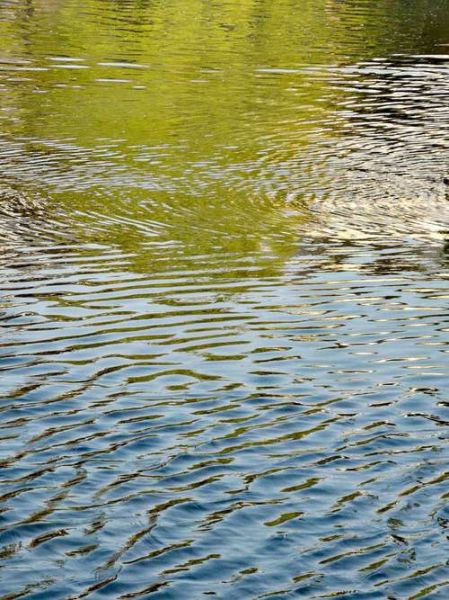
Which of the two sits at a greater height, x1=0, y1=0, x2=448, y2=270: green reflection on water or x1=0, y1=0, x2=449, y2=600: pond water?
x1=0, y1=0, x2=448, y2=270: green reflection on water

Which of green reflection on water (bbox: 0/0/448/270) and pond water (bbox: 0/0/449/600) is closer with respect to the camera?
pond water (bbox: 0/0/449/600)

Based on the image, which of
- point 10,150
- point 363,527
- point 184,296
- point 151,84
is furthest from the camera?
point 151,84

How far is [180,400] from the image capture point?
554 inches

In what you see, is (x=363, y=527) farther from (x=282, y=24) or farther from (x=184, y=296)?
(x=282, y=24)

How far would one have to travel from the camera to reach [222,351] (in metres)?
15.7

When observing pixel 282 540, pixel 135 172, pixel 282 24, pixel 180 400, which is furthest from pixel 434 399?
pixel 282 24

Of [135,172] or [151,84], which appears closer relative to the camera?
[135,172]

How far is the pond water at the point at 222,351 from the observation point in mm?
10578

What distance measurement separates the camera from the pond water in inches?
416

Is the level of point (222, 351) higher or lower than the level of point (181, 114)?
lower

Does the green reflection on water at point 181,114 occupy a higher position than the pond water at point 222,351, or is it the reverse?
the green reflection on water at point 181,114

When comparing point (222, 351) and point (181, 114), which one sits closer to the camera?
point (222, 351)

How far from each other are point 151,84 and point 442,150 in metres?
13.1

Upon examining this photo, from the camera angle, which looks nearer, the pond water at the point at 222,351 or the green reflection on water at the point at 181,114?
the pond water at the point at 222,351
